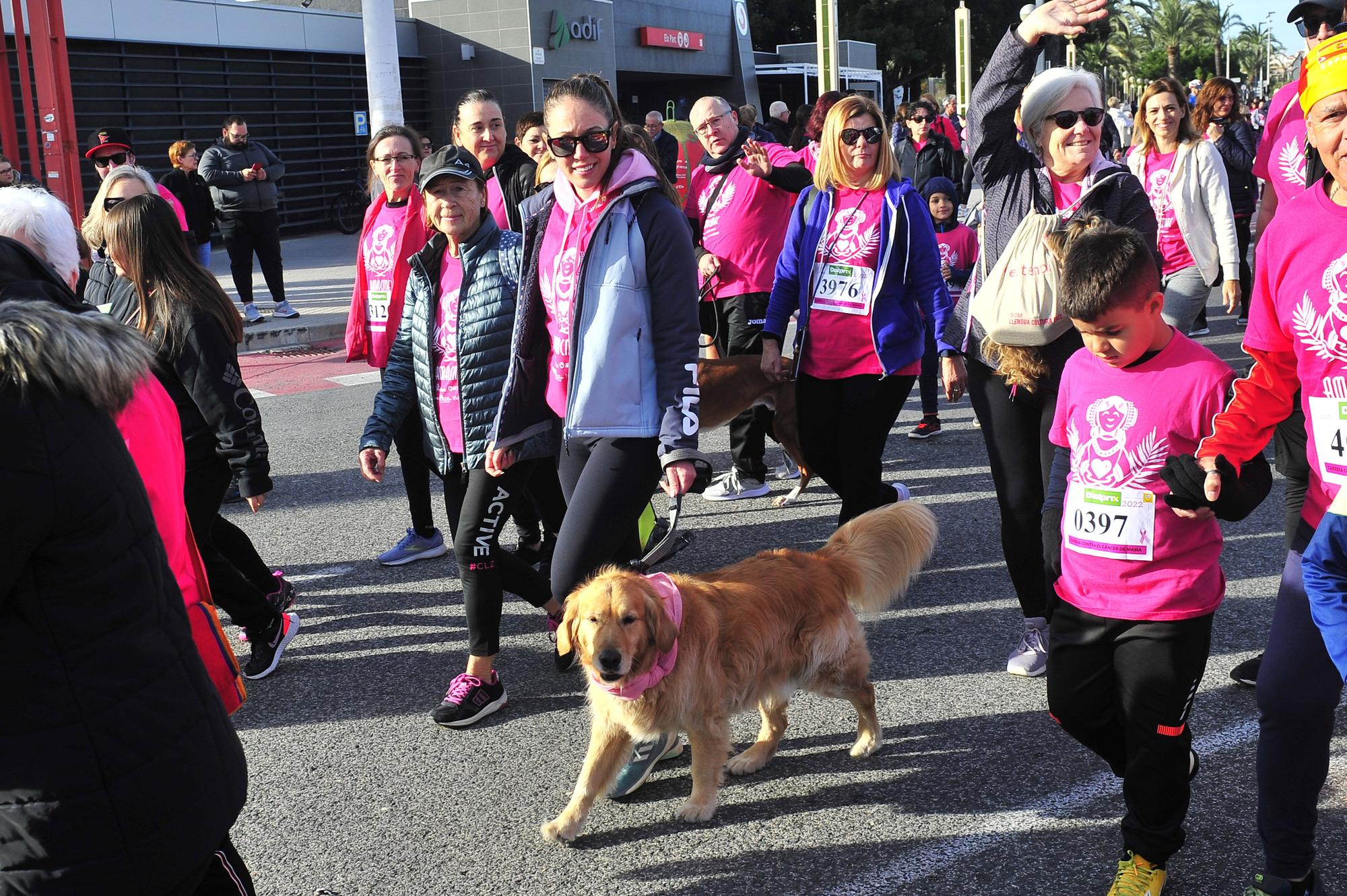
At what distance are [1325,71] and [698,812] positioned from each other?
8.26 feet

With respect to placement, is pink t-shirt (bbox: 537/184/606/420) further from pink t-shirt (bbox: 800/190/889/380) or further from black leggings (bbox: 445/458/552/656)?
pink t-shirt (bbox: 800/190/889/380)

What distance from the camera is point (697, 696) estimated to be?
3512mm

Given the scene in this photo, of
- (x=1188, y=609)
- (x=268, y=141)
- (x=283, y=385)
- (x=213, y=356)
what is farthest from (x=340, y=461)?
(x=268, y=141)

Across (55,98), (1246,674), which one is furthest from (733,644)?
(55,98)

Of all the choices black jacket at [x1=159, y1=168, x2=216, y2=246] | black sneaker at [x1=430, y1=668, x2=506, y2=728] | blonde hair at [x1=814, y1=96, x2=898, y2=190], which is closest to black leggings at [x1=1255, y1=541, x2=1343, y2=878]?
black sneaker at [x1=430, y1=668, x2=506, y2=728]

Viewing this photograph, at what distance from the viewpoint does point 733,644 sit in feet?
11.8

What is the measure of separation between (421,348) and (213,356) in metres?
0.74

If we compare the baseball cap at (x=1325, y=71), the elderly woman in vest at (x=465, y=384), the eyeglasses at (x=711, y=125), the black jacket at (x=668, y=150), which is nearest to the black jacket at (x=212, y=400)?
the elderly woman in vest at (x=465, y=384)

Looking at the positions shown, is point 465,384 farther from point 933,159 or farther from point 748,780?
point 933,159

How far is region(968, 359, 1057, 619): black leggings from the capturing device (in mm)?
4176

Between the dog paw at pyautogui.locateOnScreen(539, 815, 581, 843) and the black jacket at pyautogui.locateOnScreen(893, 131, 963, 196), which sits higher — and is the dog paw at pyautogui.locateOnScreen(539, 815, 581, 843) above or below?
below

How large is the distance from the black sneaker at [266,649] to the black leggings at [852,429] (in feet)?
7.70

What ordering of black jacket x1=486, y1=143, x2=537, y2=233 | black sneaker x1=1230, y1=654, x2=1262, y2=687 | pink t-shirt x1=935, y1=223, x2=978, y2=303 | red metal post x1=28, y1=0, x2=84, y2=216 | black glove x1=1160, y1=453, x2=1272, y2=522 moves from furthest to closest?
red metal post x1=28, y1=0, x2=84, y2=216 → pink t-shirt x1=935, y1=223, x2=978, y2=303 → black jacket x1=486, y1=143, x2=537, y2=233 → black sneaker x1=1230, y1=654, x2=1262, y2=687 → black glove x1=1160, y1=453, x2=1272, y2=522

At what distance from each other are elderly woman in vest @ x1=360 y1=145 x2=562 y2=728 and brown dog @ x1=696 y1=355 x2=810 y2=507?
228 cm
